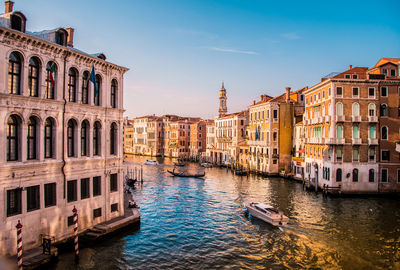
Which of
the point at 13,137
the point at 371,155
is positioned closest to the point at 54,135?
the point at 13,137

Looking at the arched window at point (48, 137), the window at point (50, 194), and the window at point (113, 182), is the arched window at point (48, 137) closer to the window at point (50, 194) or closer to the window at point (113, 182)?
the window at point (50, 194)

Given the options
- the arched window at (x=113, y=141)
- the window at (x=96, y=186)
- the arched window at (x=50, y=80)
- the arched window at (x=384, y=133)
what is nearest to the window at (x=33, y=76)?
the arched window at (x=50, y=80)

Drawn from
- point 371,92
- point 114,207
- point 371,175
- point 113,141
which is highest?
point 371,92

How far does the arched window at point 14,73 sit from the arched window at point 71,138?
306cm

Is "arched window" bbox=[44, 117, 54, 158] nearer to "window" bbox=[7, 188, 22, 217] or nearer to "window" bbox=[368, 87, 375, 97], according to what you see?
"window" bbox=[7, 188, 22, 217]

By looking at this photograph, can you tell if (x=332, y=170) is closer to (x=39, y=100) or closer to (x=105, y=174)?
(x=105, y=174)

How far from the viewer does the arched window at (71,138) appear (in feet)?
49.4

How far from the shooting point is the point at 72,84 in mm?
15273

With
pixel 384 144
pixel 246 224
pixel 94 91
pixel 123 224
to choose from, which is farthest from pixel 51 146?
pixel 384 144

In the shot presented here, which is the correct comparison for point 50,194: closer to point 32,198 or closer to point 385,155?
point 32,198

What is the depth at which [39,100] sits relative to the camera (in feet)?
43.2

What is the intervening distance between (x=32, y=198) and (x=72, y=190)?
2.19 m

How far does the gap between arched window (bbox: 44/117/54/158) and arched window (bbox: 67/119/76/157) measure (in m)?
0.96

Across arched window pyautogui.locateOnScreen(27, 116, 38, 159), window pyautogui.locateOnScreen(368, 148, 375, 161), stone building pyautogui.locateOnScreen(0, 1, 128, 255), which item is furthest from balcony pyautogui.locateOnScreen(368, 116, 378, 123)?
arched window pyautogui.locateOnScreen(27, 116, 38, 159)
